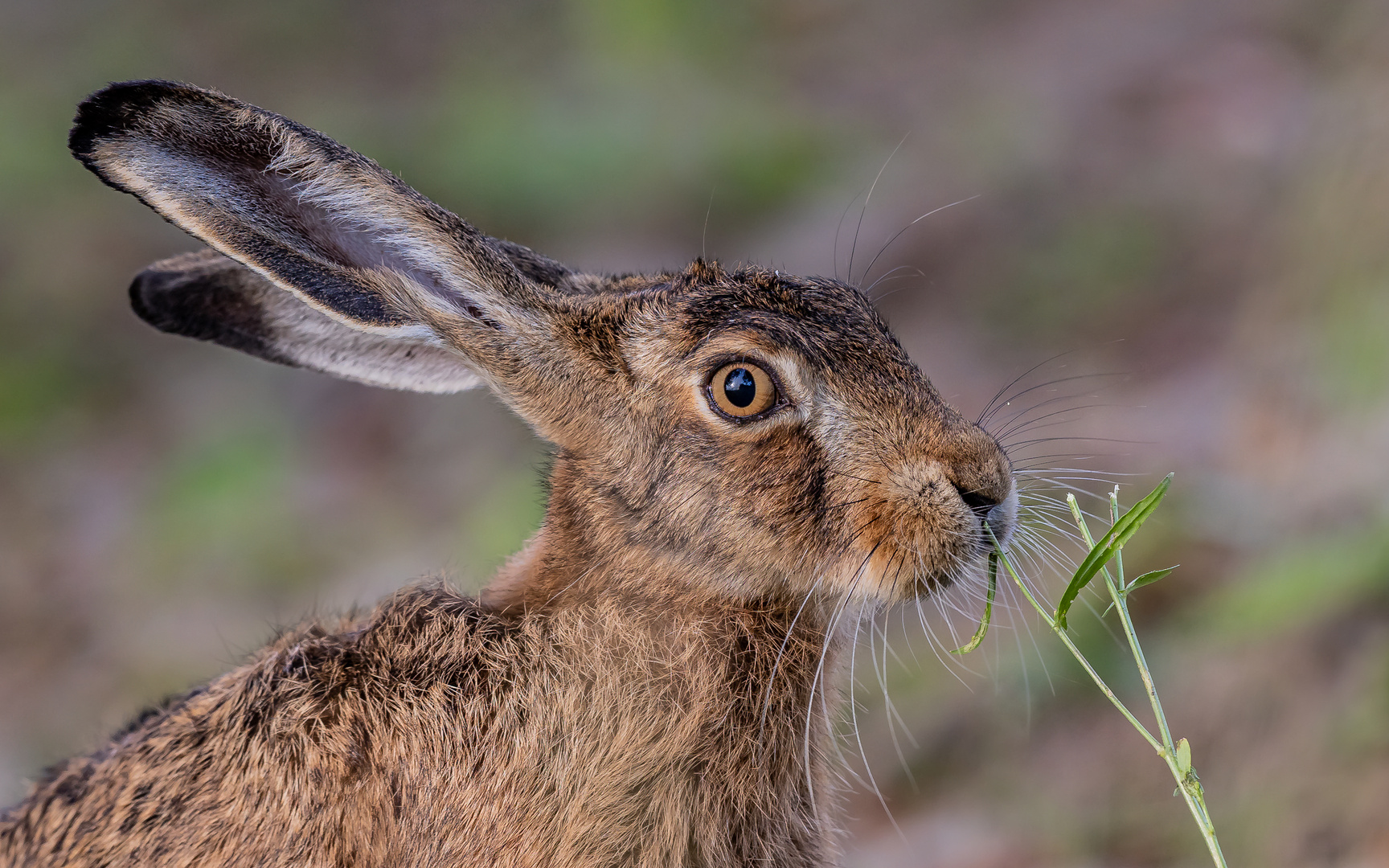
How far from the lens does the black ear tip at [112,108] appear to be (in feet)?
10.1

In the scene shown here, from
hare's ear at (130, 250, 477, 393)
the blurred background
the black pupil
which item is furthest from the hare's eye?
the blurred background

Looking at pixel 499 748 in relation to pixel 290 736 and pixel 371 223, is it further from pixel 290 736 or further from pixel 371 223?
pixel 371 223

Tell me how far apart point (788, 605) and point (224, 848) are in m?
1.57

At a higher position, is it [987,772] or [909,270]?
[909,270]

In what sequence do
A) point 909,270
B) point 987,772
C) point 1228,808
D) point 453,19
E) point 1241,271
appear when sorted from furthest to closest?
point 453,19 → point 909,270 → point 1241,271 → point 987,772 → point 1228,808

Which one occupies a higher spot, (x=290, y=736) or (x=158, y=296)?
(x=158, y=296)

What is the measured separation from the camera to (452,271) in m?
3.61

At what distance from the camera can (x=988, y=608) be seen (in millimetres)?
3352

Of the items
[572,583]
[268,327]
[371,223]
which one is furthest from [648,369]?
[268,327]

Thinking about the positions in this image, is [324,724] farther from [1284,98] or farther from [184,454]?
[1284,98]

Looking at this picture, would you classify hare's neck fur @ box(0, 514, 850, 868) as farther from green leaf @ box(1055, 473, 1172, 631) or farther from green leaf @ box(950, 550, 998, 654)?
green leaf @ box(1055, 473, 1172, 631)

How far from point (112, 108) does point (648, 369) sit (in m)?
1.49

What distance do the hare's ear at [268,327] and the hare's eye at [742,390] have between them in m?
1.02

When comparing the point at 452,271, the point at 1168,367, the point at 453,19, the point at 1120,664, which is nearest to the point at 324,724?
the point at 452,271
